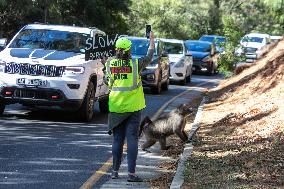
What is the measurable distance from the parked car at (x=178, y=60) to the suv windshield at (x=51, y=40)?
11.1 m

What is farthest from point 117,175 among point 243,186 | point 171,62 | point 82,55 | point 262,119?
point 171,62

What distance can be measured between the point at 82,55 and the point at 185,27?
136 feet

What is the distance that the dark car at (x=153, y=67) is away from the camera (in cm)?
2027

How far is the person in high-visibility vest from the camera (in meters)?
7.89

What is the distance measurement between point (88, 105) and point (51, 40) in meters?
1.67

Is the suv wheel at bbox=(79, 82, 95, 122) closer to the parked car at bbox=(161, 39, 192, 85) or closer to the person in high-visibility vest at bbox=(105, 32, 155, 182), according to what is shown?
the person in high-visibility vest at bbox=(105, 32, 155, 182)

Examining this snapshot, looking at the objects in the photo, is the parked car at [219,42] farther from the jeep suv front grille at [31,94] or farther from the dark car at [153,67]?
the jeep suv front grille at [31,94]

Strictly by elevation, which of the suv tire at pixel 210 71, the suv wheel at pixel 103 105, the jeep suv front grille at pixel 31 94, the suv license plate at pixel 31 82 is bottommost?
the suv tire at pixel 210 71

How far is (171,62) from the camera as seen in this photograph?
24719 mm

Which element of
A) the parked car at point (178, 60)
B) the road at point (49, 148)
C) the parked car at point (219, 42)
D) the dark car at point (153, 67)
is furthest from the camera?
the parked car at point (219, 42)

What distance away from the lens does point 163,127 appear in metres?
10.1

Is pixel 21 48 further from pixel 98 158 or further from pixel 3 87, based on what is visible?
pixel 98 158

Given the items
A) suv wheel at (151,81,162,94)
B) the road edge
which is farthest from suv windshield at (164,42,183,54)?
the road edge

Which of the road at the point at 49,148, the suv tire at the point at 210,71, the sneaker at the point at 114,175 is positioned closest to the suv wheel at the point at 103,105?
the road at the point at 49,148
